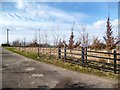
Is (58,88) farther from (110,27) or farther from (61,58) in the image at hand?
(110,27)

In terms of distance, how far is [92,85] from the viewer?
25.9ft

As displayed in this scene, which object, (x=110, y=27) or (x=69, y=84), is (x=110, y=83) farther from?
(x=110, y=27)

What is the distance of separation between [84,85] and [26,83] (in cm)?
233

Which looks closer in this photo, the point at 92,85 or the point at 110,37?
the point at 92,85

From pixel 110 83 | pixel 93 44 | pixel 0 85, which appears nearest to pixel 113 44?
pixel 93 44

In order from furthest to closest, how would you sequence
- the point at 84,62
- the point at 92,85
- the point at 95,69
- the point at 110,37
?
the point at 110,37 → the point at 84,62 → the point at 95,69 → the point at 92,85

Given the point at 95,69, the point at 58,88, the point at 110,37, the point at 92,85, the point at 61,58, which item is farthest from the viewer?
the point at 110,37

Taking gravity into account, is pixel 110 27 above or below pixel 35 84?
above

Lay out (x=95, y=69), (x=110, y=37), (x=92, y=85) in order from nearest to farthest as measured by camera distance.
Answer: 1. (x=92, y=85)
2. (x=95, y=69)
3. (x=110, y=37)

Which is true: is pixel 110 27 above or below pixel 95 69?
above

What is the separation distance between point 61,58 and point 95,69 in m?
5.98

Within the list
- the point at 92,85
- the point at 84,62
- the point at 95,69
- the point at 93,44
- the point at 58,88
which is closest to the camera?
the point at 58,88

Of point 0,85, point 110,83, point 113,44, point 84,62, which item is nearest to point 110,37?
point 113,44

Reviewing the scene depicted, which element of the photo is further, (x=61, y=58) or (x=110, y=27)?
(x=110, y=27)
